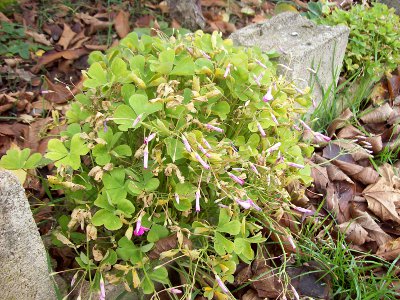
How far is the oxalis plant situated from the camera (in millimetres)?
1514

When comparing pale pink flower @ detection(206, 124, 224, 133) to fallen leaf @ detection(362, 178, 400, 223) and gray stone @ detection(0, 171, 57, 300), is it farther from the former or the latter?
fallen leaf @ detection(362, 178, 400, 223)

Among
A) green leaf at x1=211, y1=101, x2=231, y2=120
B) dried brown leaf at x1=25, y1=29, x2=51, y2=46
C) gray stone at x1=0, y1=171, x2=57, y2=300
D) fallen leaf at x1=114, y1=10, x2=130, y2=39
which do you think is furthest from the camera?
fallen leaf at x1=114, y1=10, x2=130, y2=39

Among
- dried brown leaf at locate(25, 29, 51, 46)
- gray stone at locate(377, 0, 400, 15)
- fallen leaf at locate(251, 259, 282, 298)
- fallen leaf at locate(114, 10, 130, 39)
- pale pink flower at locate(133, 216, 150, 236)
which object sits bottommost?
fallen leaf at locate(251, 259, 282, 298)

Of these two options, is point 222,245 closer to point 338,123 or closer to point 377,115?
point 338,123

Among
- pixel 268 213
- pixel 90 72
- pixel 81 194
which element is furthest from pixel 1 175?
pixel 268 213

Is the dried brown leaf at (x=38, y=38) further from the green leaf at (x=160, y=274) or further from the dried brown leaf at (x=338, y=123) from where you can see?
the green leaf at (x=160, y=274)

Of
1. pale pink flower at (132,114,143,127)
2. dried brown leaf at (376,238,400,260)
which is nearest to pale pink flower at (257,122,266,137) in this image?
pale pink flower at (132,114,143,127)

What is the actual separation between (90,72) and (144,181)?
420 millimetres

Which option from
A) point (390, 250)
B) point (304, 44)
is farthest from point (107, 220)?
point (304, 44)

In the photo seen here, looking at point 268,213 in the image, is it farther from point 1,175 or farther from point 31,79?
point 31,79

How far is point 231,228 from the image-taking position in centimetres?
159

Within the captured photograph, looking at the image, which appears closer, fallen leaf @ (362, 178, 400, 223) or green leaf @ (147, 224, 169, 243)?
green leaf @ (147, 224, 169, 243)

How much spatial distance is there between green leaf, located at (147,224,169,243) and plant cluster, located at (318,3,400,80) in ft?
Result: 5.73

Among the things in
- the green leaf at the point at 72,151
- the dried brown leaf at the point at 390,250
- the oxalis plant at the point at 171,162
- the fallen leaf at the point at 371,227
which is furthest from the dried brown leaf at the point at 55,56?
the dried brown leaf at the point at 390,250
